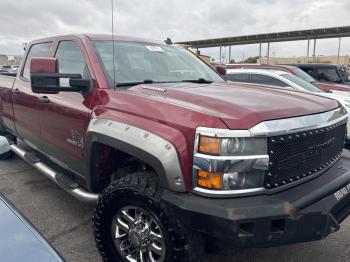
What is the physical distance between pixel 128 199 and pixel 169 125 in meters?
0.62

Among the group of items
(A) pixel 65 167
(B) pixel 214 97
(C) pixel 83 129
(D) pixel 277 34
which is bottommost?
(A) pixel 65 167

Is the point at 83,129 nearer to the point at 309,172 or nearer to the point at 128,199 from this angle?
the point at 128,199

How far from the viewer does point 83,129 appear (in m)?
3.04

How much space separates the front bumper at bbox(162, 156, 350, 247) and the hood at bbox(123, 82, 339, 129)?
47 cm

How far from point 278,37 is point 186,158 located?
3524cm

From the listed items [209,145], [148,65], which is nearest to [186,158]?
[209,145]

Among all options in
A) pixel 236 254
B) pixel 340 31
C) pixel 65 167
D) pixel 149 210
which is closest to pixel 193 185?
pixel 149 210

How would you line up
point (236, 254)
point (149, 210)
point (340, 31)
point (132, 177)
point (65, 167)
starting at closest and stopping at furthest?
point (149, 210)
point (132, 177)
point (236, 254)
point (65, 167)
point (340, 31)

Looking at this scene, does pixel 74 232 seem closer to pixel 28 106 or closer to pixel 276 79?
pixel 28 106

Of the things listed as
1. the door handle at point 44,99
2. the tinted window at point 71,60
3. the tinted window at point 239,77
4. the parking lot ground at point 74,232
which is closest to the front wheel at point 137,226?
the parking lot ground at point 74,232

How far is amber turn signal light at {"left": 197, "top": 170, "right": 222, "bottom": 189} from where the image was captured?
2.10 metres

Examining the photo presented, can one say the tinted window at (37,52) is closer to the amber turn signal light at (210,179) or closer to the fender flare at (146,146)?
the fender flare at (146,146)

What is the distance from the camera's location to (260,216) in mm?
2004

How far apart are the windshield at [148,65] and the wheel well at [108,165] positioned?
22.3 inches
